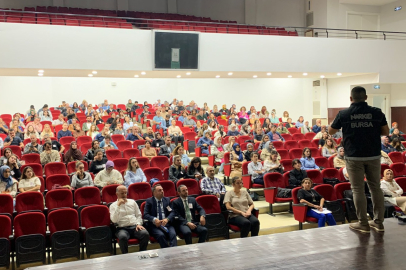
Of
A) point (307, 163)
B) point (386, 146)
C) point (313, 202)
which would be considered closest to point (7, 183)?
point (313, 202)

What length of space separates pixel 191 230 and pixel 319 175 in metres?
3.01

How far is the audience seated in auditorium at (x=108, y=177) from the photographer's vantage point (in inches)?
255

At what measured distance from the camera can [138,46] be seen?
10.8 m

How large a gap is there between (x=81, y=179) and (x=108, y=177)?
0.45 meters

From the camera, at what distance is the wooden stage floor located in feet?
8.40

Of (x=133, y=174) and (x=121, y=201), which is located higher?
(x=133, y=174)

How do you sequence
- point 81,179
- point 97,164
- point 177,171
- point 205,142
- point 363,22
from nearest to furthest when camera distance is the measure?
point 81,179, point 177,171, point 97,164, point 205,142, point 363,22

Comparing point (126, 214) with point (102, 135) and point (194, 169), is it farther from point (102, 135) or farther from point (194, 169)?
point (102, 135)

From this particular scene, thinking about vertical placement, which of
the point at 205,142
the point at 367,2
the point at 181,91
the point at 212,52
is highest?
the point at 367,2

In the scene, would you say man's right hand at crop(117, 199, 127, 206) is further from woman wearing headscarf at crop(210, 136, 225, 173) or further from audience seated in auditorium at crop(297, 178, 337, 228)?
woman wearing headscarf at crop(210, 136, 225, 173)

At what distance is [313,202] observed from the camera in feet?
20.0

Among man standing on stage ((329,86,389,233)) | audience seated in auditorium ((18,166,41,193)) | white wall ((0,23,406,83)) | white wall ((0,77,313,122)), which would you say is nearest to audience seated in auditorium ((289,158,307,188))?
man standing on stage ((329,86,389,233))

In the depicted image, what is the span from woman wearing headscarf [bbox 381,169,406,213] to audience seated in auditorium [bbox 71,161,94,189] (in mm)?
4821

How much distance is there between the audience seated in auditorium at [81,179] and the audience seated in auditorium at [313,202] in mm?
3335
